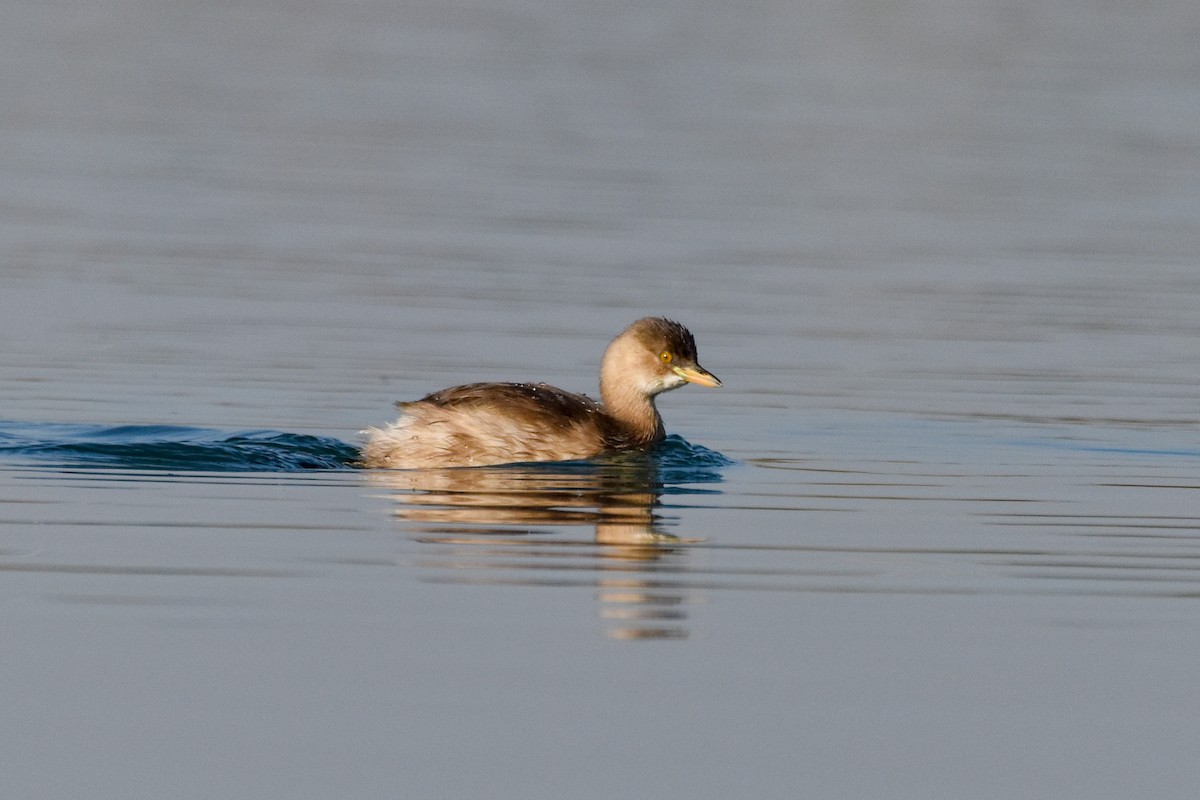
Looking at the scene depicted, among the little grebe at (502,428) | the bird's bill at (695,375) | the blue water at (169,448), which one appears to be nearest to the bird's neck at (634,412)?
the little grebe at (502,428)

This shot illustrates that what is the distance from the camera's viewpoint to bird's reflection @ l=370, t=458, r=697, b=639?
949 centimetres

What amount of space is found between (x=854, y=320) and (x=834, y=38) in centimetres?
2826

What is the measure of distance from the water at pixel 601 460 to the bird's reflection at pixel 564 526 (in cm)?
4

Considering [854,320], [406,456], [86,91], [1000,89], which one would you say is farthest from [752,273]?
[1000,89]

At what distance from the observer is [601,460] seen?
13672mm

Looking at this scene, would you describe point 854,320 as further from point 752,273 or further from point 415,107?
point 415,107

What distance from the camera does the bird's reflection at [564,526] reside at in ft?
31.1

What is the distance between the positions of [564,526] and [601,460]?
2.52m

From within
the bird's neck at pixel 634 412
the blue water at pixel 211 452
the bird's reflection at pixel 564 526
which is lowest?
the bird's reflection at pixel 564 526

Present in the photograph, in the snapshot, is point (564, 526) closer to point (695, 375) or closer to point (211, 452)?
point (211, 452)

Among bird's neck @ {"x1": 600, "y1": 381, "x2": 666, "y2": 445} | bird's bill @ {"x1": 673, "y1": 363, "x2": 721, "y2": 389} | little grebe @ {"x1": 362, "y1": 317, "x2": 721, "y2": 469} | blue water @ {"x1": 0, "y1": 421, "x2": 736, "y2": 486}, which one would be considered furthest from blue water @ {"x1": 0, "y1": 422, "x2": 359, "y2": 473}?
bird's bill @ {"x1": 673, "y1": 363, "x2": 721, "y2": 389}

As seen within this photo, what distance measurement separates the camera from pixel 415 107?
32.4 m

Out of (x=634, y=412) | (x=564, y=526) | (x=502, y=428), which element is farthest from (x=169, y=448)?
(x=634, y=412)

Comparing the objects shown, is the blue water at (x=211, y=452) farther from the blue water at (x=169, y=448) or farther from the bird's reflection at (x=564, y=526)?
the bird's reflection at (x=564, y=526)
